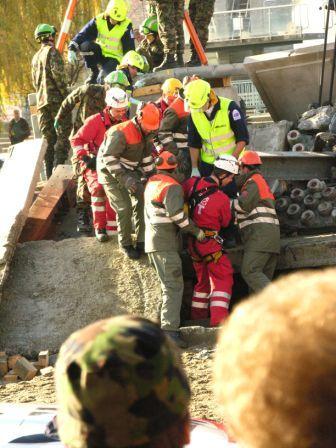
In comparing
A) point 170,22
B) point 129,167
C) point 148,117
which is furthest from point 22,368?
point 170,22

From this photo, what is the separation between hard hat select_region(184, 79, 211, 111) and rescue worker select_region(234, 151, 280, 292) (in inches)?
34.4

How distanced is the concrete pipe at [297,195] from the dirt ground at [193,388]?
7.60ft

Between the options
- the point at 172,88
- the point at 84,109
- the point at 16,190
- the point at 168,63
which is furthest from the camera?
the point at 168,63

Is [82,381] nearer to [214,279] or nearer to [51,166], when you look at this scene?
[214,279]

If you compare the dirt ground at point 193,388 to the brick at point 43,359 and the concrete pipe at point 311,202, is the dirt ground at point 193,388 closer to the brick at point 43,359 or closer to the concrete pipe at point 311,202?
the brick at point 43,359

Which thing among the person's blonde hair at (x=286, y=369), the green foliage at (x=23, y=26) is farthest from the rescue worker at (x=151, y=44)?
the green foliage at (x=23, y=26)

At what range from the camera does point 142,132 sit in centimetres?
949

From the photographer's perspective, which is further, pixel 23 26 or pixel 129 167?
pixel 23 26

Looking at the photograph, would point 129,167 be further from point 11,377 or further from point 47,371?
point 11,377

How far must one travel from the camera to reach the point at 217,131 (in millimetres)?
9883

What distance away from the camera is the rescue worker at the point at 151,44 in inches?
544

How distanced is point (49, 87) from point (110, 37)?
3.70 feet

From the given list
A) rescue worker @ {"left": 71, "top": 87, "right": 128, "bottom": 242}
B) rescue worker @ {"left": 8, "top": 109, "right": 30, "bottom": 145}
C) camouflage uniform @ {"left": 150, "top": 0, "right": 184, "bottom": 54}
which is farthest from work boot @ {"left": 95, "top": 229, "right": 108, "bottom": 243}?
rescue worker @ {"left": 8, "top": 109, "right": 30, "bottom": 145}

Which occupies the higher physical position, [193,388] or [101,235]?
[101,235]
